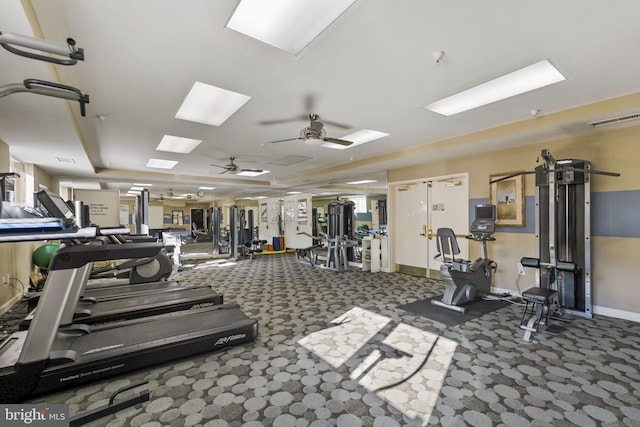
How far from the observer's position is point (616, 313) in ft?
12.5

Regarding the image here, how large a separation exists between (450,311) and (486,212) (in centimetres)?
165

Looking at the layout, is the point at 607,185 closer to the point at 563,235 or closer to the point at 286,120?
the point at 563,235

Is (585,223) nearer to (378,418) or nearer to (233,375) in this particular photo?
(378,418)

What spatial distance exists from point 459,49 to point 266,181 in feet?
26.3

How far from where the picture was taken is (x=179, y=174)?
8469 mm

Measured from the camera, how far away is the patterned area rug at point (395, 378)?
1.96m

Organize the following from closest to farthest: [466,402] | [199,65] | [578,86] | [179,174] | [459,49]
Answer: [466,402]
[459,49]
[199,65]
[578,86]
[179,174]

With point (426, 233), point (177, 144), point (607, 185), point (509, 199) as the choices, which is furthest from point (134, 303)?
point (607, 185)

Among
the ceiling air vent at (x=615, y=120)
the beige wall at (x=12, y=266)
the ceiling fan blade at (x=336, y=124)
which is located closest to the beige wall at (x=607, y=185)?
the ceiling air vent at (x=615, y=120)

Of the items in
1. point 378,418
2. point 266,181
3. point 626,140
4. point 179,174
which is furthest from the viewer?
point 266,181

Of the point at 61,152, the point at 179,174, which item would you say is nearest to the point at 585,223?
the point at 61,152

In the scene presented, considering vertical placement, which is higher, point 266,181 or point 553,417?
point 266,181

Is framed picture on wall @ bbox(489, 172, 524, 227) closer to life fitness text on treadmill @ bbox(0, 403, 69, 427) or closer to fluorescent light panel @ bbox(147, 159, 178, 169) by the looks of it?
life fitness text on treadmill @ bbox(0, 403, 69, 427)

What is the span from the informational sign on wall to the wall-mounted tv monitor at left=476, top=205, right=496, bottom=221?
9058 millimetres
